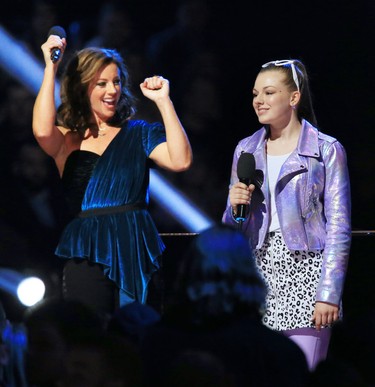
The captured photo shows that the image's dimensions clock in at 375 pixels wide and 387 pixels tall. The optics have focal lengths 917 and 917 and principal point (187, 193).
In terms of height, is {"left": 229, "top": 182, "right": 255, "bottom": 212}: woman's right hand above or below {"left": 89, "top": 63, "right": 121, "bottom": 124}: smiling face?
below

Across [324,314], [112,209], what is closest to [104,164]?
[112,209]

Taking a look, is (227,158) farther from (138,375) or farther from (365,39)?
(138,375)

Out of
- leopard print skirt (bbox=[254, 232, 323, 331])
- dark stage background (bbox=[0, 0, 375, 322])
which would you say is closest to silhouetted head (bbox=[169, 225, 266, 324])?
leopard print skirt (bbox=[254, 232, 323, 331])

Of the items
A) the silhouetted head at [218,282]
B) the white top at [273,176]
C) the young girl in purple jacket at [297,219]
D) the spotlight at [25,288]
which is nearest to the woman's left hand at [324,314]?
the young girl in purple jacket at [297,219]

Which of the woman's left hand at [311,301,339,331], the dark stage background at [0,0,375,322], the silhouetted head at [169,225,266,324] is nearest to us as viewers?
the silhouetted head at [169,225,266,324]

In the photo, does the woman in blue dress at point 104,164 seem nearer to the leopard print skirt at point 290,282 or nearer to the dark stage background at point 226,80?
the leopard print skirt at point 290,282

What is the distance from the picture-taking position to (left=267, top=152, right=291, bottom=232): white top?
3.80 m

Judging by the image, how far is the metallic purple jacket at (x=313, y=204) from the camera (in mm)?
3693

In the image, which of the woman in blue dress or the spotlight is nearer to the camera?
the woman in blue dress

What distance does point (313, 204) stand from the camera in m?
3.80

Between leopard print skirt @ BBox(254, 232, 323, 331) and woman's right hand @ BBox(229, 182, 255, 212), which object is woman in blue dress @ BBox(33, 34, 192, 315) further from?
leopard print skirt @ BBox(254, 232, 323, 331)

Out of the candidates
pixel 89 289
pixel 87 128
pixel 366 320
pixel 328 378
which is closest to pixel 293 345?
pixel 328 378

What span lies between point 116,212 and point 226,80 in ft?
5.61

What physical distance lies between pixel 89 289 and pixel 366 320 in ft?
3.71
